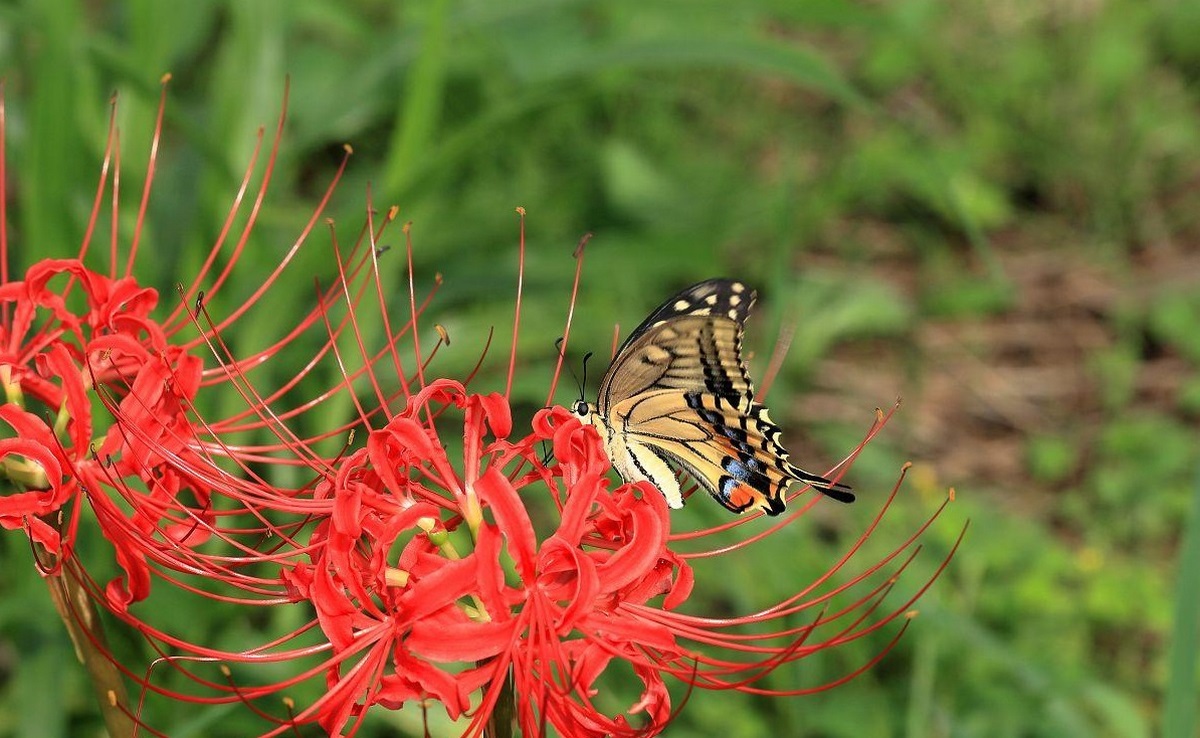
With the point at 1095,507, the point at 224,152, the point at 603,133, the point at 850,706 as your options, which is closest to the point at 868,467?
the point at 1095,507

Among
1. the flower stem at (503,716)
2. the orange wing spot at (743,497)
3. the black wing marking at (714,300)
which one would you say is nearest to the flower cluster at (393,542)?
the flower stem at (503,716)

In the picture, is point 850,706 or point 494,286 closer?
point 850,706

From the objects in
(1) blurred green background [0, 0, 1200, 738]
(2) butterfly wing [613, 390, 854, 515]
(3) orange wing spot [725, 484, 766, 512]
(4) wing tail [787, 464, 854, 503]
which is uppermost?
(4) wing tail [787, 464, 854, 503]

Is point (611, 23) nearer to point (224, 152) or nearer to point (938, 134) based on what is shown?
point (938, 134)

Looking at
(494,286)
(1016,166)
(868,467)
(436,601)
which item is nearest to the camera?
(436,601)

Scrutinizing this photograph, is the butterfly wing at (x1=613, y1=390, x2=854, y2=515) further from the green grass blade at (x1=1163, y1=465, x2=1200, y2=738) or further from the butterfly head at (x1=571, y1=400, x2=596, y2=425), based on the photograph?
the green grass blade at (x1=1163, y1=465, x2=1200, y2=738)

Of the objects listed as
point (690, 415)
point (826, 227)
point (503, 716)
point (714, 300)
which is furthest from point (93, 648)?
point (826, 227)

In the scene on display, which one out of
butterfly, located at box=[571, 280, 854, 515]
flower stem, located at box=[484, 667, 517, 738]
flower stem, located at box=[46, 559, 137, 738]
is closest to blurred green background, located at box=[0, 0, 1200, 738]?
flower stem, located at box=[46, 559, 137, 738]

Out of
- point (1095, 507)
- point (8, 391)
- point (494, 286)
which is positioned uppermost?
point (8, 391)
